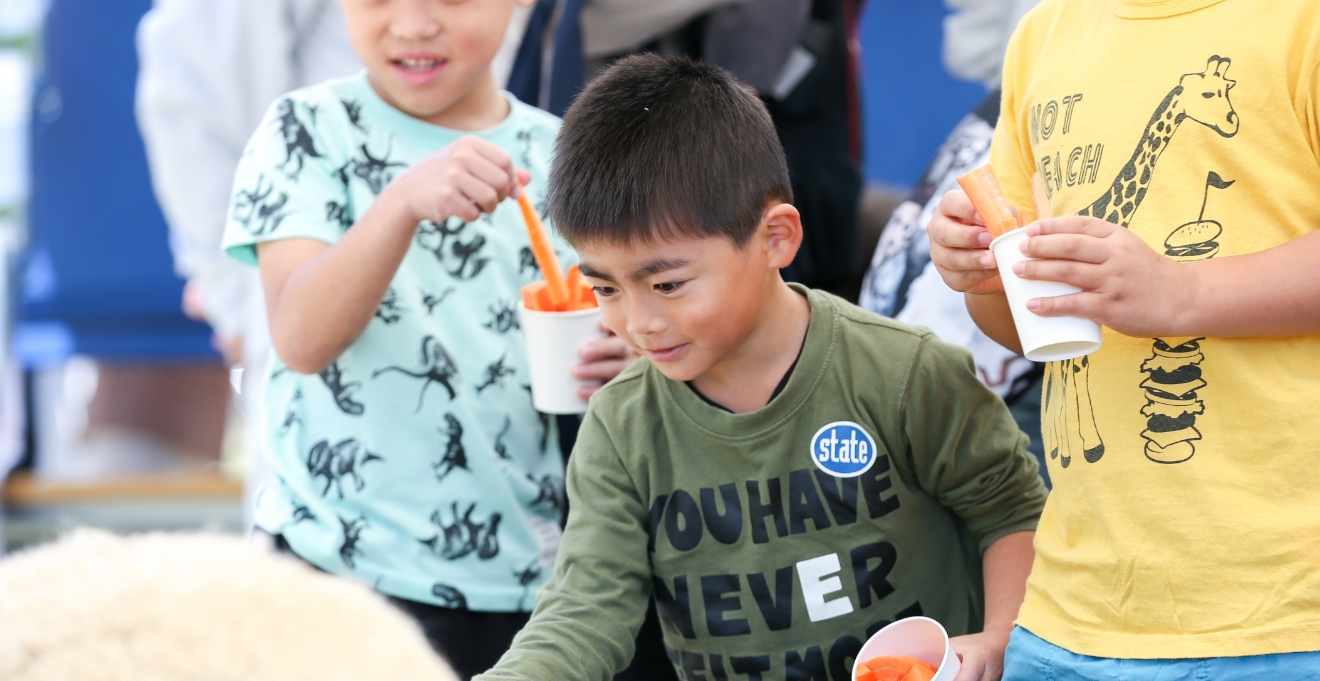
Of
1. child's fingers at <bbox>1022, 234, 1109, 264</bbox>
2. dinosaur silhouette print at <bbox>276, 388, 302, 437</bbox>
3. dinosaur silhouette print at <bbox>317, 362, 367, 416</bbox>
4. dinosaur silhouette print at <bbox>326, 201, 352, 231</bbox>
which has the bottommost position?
dinosaur silhouette print at <bbox>276, 388, 302, 437</bbox>

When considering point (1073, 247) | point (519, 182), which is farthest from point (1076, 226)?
point (519, 182)

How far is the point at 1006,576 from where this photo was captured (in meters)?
1.62

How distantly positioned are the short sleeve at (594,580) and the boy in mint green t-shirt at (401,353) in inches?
8.3

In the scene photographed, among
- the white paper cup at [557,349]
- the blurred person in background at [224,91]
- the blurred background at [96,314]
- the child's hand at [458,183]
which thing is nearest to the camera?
the child's hand at [458,183]

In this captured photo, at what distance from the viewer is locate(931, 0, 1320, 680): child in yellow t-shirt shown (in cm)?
125

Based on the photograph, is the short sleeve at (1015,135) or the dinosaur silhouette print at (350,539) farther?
the dinosaur silhouette print at (350,539)

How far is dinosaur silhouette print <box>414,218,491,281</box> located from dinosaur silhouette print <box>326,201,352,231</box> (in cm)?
11

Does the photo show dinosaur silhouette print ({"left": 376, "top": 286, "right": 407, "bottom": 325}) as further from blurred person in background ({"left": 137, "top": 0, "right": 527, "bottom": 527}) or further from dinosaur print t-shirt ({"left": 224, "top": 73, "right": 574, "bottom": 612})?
blurred person in background ({"left": 137, "top": 0, "right": 527, "bottom": 527})

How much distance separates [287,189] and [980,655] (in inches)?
46.6

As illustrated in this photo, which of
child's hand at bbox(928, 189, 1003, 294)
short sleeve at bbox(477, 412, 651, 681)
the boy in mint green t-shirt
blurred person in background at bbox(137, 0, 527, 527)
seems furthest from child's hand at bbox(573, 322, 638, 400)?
blurred person in background at bbox(137, 0, 527, 527)

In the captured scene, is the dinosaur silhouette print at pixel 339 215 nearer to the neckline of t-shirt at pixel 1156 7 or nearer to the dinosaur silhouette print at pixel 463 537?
the dinosaur silhouette print at pixel 463 537

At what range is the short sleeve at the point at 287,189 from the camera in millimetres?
1870

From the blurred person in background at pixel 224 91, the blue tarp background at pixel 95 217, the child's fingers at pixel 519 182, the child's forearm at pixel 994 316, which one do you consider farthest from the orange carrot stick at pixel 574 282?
the blue tarp background at pixel 95 217

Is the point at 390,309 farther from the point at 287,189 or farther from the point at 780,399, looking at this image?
the point at 780,399
